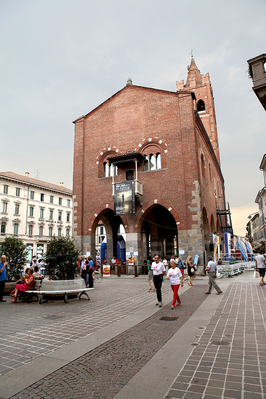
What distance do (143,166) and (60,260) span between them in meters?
14.9

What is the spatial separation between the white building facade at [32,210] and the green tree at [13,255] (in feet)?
103

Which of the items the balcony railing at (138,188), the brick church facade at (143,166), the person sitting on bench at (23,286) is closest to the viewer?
the person sitting on bench at (23,286)

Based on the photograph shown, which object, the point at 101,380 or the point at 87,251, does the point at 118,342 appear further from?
the point at 87,251

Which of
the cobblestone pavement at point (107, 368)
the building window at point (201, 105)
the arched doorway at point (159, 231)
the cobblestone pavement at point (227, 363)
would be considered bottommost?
the cobblestone pavement at point (107, 368)

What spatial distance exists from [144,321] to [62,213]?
5054 cm

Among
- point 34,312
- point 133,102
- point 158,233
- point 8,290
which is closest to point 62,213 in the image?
point 158,233

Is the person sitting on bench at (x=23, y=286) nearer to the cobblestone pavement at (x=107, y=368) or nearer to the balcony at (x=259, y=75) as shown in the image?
the cobblestone pavement at (x=107, y=368)

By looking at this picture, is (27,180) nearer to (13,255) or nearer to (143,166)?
(143,166)

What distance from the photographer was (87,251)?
2442 centimetres

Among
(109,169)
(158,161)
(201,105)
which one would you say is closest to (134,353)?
(158,161)

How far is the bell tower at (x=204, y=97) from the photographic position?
149ft

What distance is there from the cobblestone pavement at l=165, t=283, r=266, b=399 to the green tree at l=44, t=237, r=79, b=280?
5.84 meters

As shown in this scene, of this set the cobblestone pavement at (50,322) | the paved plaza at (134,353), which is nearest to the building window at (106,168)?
the cobblestone pavement at (50,322)

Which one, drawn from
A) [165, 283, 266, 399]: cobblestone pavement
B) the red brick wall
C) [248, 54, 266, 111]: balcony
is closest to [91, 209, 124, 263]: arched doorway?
the red brick wall
